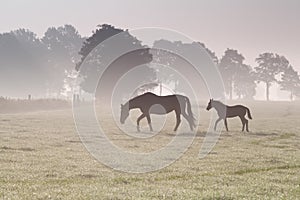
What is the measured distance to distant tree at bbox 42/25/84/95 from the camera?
589 ft

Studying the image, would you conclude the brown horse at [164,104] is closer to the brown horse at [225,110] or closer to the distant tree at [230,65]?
the brown horse at [225,110]

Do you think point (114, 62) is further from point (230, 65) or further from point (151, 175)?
point (230, 65)

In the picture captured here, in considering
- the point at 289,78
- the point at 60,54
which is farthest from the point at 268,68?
the point at 60,54

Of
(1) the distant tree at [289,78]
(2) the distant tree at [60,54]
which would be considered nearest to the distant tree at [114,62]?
(2) the distant tree at [60,54]

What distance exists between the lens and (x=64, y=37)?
195125 millimetres

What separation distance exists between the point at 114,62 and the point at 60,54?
321 ft

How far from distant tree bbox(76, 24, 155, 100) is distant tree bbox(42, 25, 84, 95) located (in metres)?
75.7

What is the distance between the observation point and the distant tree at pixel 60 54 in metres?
180

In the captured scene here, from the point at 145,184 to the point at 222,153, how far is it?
38.6 feet

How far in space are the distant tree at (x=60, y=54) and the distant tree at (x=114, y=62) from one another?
75695 mm

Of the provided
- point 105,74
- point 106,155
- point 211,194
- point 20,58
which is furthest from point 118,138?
point 20,58

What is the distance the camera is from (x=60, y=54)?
18525cm

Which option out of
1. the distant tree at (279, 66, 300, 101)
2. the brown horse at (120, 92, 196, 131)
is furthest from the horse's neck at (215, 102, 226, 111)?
the distant tree at (279, 66, 300, 101)

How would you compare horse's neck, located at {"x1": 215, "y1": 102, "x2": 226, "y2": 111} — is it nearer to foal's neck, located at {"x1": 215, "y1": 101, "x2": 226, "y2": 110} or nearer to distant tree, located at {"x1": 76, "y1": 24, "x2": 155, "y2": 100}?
foal's neck, located at {"x1": 215, "y1": 101, "x2": 226, "y2": 110}
